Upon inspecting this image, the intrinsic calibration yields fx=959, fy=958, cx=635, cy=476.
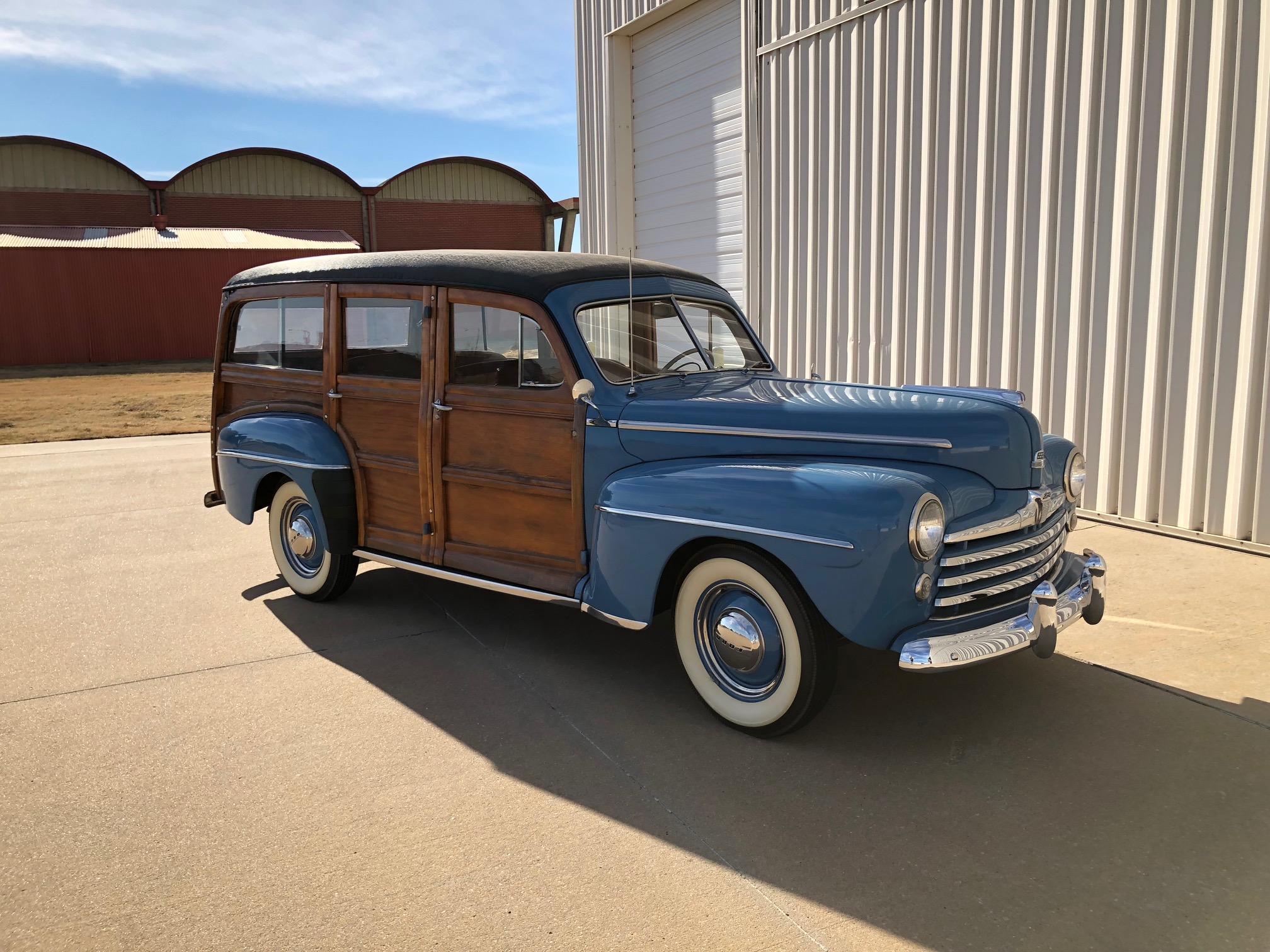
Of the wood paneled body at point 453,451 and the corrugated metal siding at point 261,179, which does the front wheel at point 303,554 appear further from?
the corrugated metal siding at point 261,179

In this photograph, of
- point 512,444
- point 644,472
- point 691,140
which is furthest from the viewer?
point 691,140

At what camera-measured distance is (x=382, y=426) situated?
4656 mm

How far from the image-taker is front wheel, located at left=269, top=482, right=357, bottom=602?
5.04 meters

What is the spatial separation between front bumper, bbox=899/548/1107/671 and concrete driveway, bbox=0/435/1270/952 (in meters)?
0.43

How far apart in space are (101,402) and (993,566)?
16.0 m

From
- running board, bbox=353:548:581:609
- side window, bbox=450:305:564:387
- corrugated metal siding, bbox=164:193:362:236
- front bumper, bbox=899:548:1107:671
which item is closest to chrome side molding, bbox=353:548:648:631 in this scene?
running board, bbox=353:548:581:609

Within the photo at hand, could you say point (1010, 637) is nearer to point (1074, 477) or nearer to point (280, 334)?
point (1074, 477)

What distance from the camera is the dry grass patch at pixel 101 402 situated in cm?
1250

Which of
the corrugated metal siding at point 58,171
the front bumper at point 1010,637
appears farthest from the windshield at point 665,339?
the corrugated metal siding at point 58,171

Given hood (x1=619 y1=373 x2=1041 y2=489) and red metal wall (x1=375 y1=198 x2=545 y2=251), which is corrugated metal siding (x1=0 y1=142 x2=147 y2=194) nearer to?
red metal wall (x1=375 y1=198 x2=545 y2=251)

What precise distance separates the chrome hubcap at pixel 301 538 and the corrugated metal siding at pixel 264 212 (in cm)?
2596

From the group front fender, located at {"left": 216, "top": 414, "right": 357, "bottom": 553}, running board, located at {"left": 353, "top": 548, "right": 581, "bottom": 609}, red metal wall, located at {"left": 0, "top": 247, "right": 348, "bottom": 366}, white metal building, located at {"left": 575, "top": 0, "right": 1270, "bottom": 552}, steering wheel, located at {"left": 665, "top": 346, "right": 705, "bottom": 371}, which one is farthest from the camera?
red metal wall, located at {"left": 0, "top": 247, "right": 348, "bottom": 366}

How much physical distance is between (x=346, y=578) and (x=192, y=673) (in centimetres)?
109

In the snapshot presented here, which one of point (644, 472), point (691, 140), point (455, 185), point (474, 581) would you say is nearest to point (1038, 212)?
point (644, 472)
